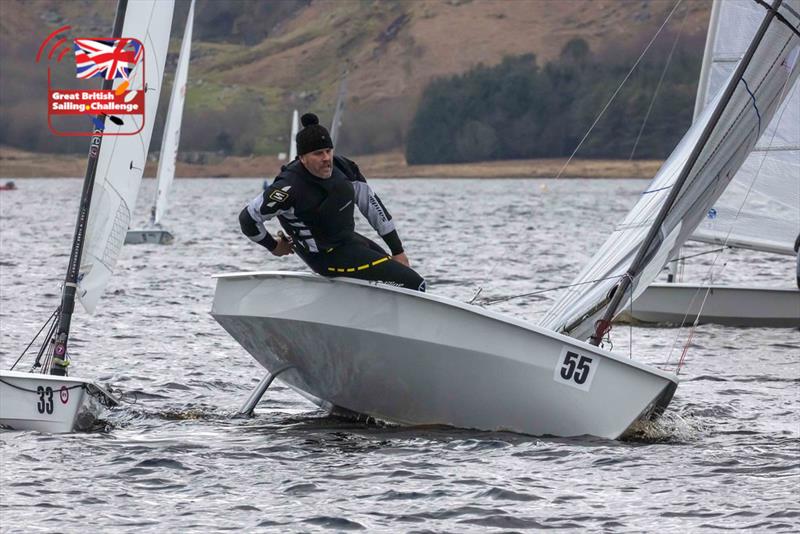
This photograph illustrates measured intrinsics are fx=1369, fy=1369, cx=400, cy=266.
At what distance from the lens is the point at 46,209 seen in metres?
75.2

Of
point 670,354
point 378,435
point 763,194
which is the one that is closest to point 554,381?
point 378,435

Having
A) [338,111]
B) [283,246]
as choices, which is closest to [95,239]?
[283,246]

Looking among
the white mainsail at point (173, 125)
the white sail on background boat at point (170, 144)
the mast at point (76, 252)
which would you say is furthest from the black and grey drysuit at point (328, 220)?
the white mainsail at point (173, 125)

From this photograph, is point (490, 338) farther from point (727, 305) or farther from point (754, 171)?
point (754, 171)

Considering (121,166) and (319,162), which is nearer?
(319,162)

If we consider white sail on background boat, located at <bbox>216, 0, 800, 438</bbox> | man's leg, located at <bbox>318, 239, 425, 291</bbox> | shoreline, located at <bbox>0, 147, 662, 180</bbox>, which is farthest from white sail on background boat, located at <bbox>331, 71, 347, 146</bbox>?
shoreline, located at <bbox>0, 147, 662, 180</bbox>

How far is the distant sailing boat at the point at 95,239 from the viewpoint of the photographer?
9992mm

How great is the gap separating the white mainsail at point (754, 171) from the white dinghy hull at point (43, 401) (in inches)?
391

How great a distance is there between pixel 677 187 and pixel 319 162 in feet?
9.06

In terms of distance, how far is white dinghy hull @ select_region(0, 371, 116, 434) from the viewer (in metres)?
9.85

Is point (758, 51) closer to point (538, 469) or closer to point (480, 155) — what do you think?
point (538, 469)

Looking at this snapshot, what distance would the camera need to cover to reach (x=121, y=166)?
36.1ft

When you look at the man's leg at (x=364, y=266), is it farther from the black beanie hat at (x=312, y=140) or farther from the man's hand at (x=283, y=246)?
the black beanie hat at (x=312, y=140)

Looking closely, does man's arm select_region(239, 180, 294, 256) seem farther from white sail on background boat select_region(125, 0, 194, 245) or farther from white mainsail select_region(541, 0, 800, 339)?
white sail on background boat select_region(125, 0, 194, 245)
